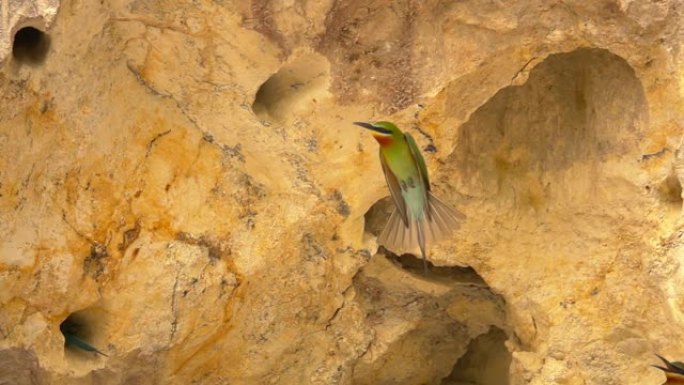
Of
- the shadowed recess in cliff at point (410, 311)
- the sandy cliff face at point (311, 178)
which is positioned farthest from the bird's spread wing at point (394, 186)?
the shadowed recess in cliff at point (410, 311)

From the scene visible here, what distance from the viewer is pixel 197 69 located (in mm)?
2520

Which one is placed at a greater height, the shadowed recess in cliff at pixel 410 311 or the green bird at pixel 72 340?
the green bird at pixel 72 340

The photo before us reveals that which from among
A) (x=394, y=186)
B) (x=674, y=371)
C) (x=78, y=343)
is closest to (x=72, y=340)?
(x=78, y=343)

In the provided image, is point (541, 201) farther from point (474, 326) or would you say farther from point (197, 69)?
point (197, 69)

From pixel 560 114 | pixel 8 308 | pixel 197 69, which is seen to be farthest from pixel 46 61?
pixel 560 114

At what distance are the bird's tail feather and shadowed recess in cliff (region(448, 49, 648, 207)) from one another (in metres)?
0.14

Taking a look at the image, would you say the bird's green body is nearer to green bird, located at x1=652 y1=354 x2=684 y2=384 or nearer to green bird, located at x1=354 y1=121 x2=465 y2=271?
green bird, located at x1=354 y1=121 x2=465 y2=271

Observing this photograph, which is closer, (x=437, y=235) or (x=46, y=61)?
(x=46, y=61)

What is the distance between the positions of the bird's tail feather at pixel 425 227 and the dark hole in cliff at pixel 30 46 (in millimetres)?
784

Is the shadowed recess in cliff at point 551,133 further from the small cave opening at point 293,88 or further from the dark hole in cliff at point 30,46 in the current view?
the dark hole in cliff at point 30,46

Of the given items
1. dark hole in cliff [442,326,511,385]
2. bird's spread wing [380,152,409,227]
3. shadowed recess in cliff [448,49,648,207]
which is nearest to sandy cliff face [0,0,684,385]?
shadowed recess in cliff [448,49,648,207]

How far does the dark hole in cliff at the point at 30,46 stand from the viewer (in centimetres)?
236

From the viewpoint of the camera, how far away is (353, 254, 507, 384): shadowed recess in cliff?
2871 millimetres

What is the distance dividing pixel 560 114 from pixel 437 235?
1.25 ft
